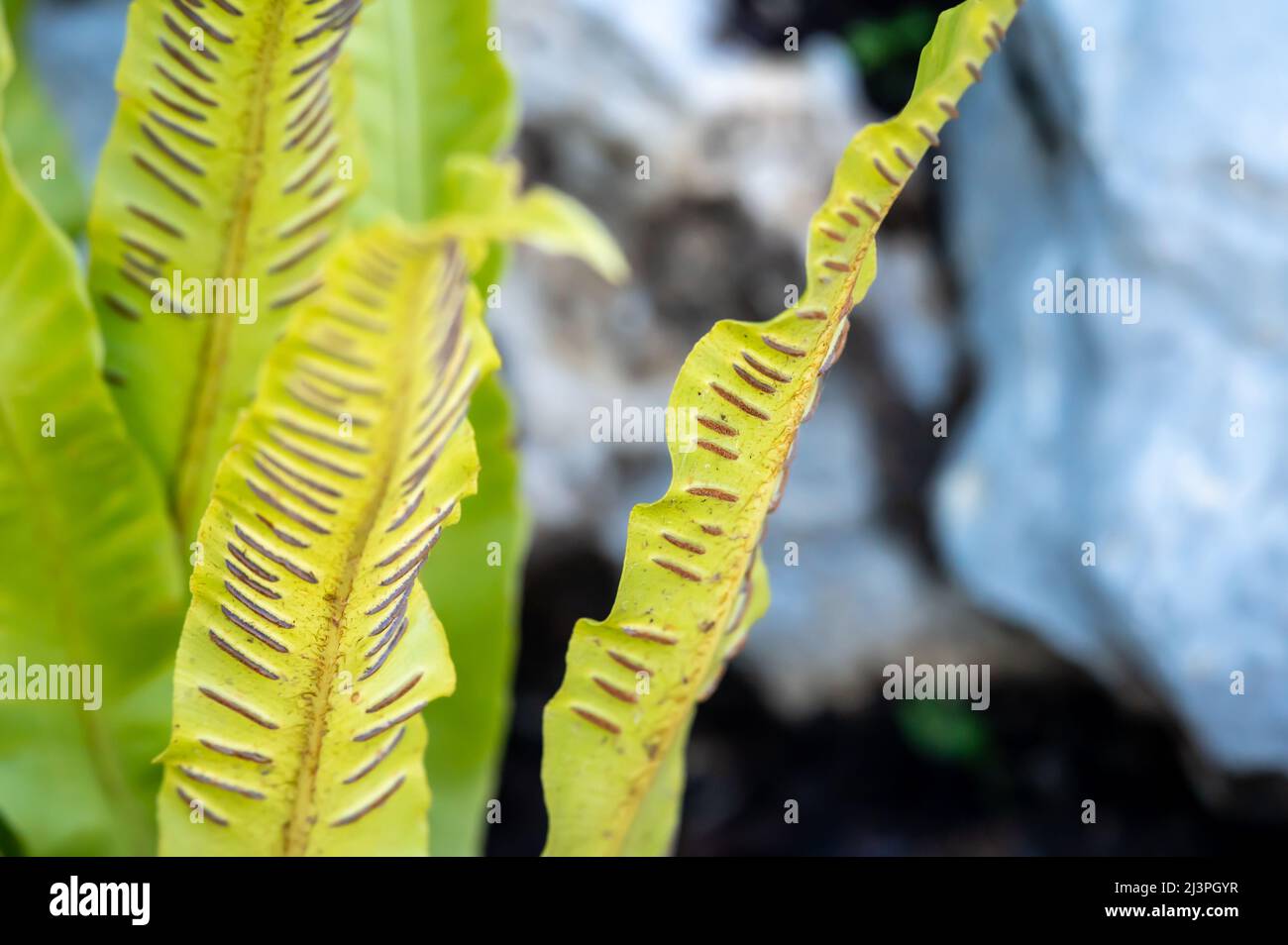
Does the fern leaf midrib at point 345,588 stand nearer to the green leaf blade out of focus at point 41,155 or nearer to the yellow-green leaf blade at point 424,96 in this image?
the yellow-green leaf blade at point 424,96

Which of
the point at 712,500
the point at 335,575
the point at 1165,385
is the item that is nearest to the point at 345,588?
the point at 335,575

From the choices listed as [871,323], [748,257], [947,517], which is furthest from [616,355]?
[947,517]

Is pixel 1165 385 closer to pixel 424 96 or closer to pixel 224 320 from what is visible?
pixel 424 96

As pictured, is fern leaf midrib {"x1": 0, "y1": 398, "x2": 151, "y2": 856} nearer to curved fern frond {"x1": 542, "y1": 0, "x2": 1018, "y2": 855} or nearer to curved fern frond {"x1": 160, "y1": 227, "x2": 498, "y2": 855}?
curved fern frond {"x1": 160, "y1": 227, "x2": 498, "y2": 855}

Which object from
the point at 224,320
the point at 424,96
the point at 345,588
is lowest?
the point at 345,588

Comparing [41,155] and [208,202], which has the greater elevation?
[41,155]

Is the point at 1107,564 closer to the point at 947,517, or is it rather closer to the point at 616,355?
the point at 947,517

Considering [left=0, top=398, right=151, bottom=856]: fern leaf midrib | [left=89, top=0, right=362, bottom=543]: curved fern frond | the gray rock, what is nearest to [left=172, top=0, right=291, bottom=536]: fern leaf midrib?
[left=89, top=0, right=362, bottom=543]: curved fern frond
